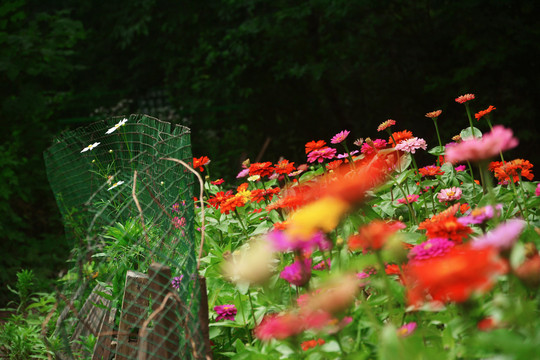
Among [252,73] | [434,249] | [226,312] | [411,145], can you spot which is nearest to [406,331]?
[434,249]

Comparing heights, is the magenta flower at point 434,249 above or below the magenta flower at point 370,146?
above

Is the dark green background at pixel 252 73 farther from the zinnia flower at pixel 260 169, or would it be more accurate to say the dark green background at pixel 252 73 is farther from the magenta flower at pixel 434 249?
the magenta flower at pixel 434 249

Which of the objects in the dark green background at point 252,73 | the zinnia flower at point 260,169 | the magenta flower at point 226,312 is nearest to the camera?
the magenta flower at point 226,312

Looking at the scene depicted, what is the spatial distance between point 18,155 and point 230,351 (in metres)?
3.69

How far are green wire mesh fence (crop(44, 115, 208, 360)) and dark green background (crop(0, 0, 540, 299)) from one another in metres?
1.98

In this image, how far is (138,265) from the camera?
7.45ft

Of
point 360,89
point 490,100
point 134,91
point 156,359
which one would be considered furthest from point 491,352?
point 134,91

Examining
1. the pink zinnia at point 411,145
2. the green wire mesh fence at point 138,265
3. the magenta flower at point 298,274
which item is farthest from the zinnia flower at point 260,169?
the magenta flower at point 298,274

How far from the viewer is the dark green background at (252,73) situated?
4.85m

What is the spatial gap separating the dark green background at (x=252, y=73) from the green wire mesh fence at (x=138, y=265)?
78.0 inches

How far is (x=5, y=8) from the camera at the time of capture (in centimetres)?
468

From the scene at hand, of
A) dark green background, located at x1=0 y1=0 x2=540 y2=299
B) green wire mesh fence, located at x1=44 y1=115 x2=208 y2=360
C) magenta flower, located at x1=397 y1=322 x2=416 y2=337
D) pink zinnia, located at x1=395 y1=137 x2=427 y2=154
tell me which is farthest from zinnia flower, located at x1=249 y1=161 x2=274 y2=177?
dark green background, located at x1=0 y1=0 x2=540 y2=299

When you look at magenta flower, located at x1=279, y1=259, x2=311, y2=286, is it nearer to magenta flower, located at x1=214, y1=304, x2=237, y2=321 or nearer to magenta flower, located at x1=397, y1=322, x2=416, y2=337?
magenta flower, located at x1=397, y1=322, x2=416, y2=337

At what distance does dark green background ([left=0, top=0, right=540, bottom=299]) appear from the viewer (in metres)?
4.85
